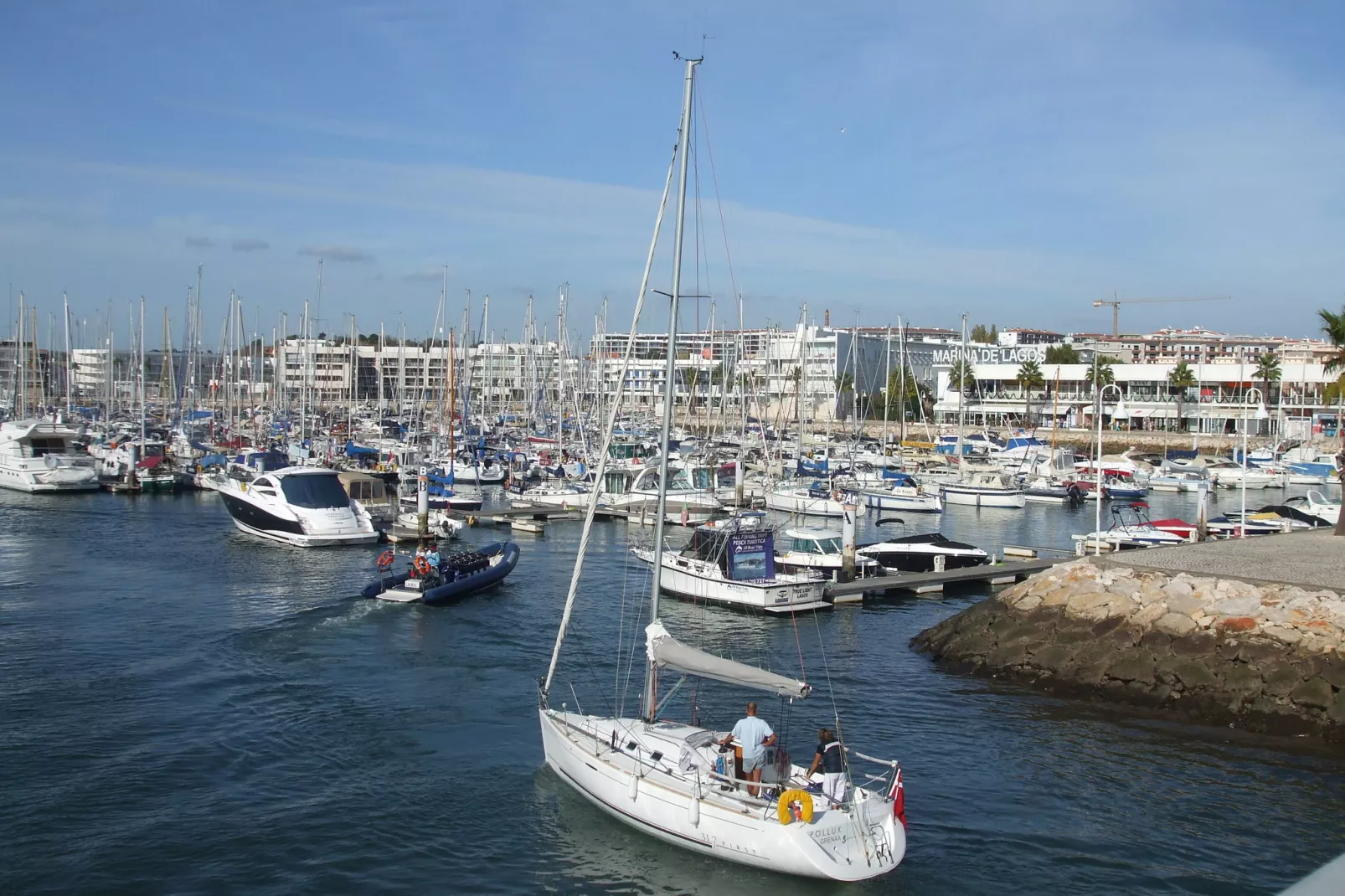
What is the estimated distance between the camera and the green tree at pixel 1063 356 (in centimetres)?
14800

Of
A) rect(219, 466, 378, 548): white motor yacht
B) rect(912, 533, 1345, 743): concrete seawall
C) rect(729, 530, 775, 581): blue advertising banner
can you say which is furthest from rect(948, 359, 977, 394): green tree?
rect(912, 533, 1345, 743): concrete seawall

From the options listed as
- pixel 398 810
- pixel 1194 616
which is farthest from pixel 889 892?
pixel 1194 616

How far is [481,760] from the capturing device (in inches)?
858

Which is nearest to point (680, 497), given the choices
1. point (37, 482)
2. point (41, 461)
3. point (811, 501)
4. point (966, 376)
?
point (811, 501)

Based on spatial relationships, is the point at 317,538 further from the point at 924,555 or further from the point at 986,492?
the point at 986,492

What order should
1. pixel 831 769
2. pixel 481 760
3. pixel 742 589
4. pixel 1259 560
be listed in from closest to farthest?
pixel 831 769
pixel 481 760
pixel 1259 560
pixel 742 589

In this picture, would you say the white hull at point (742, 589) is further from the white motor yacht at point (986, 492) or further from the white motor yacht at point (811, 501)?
the white motor yacht at point (986, 492)

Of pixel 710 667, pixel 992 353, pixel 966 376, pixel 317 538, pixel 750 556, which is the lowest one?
pixel 317 538

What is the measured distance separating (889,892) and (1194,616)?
14960 mm

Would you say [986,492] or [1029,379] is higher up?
[1029,379]

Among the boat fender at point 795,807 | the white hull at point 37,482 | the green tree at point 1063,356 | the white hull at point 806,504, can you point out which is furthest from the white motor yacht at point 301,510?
the green tree at point 1063,356

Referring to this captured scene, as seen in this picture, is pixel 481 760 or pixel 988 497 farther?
pixel 988 497

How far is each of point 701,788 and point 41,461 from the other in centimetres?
6345

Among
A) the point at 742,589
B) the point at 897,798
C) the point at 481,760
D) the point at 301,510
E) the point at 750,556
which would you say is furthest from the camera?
the point at 301,510
